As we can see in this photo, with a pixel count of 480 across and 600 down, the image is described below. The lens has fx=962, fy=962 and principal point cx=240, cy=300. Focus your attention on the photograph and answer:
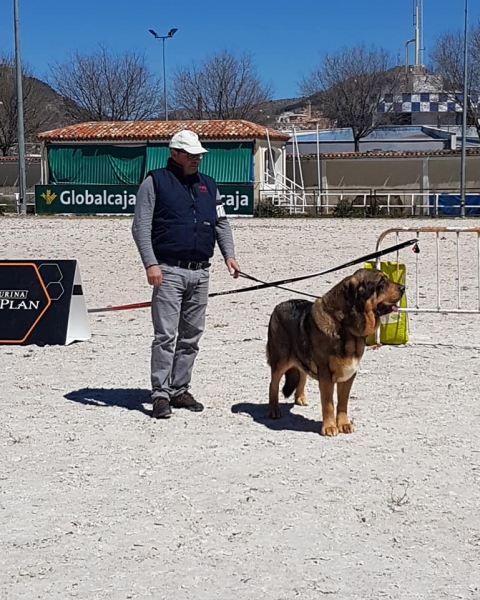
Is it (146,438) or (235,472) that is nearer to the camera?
(235,472)

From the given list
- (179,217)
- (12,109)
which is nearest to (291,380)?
(179,217)

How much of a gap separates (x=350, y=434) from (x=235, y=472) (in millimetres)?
1171

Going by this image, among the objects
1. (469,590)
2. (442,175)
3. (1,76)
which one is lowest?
(469,590)

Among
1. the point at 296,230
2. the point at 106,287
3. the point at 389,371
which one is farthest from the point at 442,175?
the point at 389,371

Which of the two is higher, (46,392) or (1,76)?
(1,76)

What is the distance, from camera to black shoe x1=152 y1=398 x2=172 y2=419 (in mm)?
7145

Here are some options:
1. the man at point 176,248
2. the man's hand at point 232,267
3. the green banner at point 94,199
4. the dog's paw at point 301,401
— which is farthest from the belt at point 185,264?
the green banner at point 94,199

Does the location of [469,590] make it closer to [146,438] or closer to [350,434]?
[350,434]

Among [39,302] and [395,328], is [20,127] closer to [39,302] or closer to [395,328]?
[39,302]

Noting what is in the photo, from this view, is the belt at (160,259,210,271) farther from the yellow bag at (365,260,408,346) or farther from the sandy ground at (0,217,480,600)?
the yellow bag at (365,260,408,346)

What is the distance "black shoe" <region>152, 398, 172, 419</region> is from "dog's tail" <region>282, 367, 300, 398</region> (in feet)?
3.06

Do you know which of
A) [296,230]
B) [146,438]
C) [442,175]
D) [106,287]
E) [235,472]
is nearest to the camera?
[235,472]

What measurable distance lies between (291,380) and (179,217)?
1553 millimetres

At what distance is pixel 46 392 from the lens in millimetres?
8102
